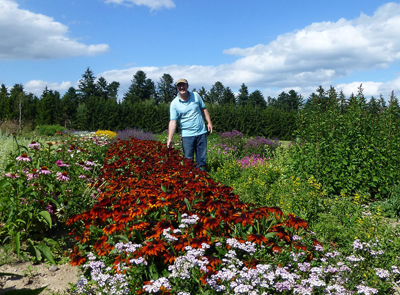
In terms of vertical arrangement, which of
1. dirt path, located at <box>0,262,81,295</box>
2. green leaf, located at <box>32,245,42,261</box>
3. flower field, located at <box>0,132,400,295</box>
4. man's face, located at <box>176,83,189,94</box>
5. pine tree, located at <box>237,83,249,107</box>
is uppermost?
pine tree, located at <box>237,83,249,107</box>

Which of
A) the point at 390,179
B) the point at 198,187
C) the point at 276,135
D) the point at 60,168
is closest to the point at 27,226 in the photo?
the point at 60,168

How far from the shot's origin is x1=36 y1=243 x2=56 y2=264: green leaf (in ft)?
10.5

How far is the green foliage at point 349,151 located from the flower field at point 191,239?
56.1 inches

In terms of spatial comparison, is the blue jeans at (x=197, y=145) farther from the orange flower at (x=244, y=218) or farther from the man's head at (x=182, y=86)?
the orange flower at (x=244, y=218)

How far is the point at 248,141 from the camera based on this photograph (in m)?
10.8

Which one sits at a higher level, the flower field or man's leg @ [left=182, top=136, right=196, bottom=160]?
man's leg @ [left=182, top=136, right=196, bottom=160]

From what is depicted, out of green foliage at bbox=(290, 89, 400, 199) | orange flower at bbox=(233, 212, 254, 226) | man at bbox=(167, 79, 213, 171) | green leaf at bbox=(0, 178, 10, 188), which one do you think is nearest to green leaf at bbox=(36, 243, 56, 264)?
green leaf at bbox=(0, 178, 10, 188)

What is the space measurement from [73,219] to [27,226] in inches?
24.1

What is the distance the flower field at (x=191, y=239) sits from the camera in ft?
7.70

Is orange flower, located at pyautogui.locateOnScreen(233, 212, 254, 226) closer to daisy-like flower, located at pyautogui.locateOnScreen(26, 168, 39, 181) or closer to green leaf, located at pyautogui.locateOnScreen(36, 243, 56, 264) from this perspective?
green leaf, located at pyautogui.locateOnScreen(36, 243, 56, 264)

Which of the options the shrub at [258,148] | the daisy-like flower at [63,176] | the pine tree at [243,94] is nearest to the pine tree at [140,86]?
the pine tree at [243,94]

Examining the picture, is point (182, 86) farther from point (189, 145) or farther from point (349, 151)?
point (349, 151)

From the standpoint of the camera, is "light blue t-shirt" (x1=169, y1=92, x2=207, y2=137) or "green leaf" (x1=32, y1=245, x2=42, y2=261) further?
"light blue t-shirt" (x1=169, y1=92, x2=207, y2=137)

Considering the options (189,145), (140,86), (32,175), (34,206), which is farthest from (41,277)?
(140,86)
